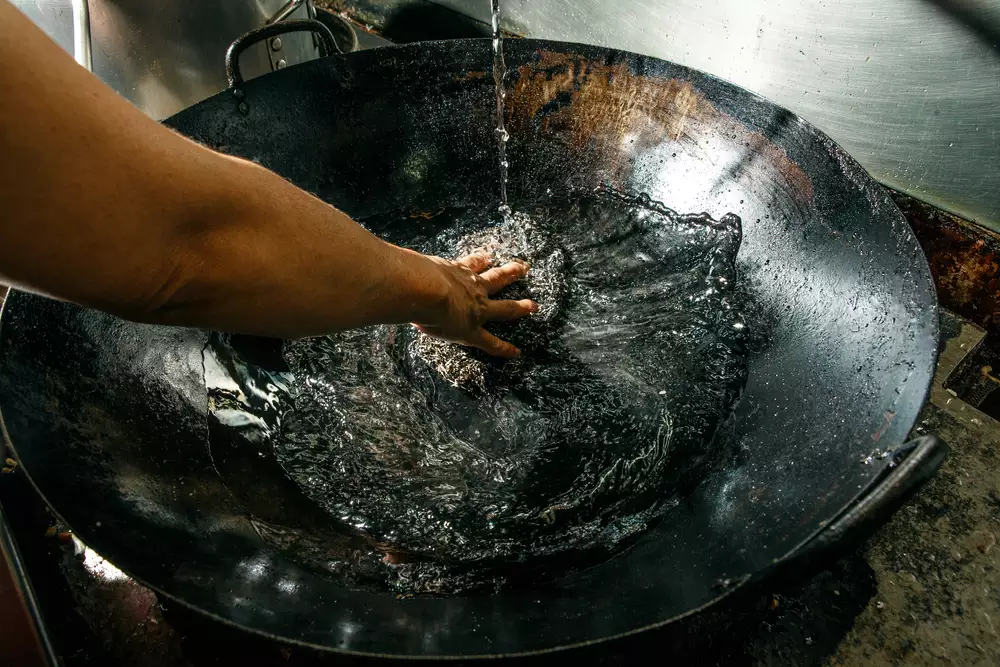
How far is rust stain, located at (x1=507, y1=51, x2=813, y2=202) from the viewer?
1945mm

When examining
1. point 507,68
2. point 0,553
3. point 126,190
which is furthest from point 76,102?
point 507,68

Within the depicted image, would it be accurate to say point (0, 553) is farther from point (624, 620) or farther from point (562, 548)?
point (624, 620)

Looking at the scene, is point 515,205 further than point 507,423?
Yes

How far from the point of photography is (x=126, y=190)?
2.50 feet

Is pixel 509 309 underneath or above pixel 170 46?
underneath

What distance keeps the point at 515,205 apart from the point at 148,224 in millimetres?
1573

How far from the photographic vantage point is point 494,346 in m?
1.73

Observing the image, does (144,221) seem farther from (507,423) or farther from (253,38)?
(253,38)

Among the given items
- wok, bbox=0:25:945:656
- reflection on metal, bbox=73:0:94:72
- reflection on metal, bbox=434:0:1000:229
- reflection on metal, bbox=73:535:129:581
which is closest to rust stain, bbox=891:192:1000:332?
reflection on metal, bbox=434:0:1000:229

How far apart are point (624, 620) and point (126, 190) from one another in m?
0.96

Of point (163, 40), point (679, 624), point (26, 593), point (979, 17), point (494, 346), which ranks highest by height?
point (163, 40)

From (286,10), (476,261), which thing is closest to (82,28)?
(286,10)

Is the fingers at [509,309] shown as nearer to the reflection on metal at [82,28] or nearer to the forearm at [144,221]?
the forearm at [144,221]

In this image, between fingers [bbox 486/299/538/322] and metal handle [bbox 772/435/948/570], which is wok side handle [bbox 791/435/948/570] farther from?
fingers [bbox 486/299/538/322]
